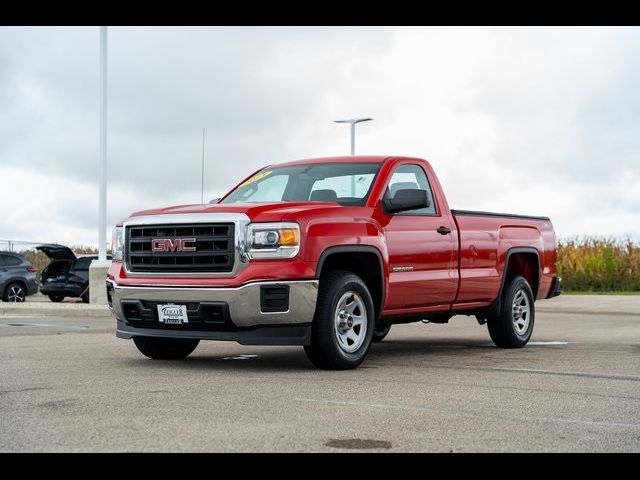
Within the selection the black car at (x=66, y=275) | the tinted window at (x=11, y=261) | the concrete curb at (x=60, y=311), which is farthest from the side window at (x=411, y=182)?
the tinted window at (x=11, y=261)

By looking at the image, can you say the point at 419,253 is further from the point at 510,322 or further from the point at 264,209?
the point at 510,322

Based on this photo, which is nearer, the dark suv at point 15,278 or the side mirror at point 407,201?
the side mirror at point 407,201

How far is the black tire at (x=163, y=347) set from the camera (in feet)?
36.1

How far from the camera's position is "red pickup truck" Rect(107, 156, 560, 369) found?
9.52 m

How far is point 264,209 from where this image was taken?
382 inches

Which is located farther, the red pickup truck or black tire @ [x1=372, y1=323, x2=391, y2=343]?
black tire @ [x1=372, y1=323, x2=391, y2=343]

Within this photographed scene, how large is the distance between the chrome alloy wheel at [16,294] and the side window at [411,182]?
18410 mm

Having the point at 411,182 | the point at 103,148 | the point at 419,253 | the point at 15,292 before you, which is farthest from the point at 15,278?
the point at 419,253

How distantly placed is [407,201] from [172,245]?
2273mm

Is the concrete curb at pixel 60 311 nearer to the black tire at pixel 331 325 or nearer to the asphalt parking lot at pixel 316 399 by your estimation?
the asphalt parking lot at pixel 316 399

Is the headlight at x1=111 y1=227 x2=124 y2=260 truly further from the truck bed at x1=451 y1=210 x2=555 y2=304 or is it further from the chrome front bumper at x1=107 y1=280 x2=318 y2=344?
the truck bed at x1=451 y1=210 x2=555 y2=304

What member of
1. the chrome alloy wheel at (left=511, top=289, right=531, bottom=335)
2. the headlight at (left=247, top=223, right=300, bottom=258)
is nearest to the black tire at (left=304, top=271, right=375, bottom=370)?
the headlight at (left=247, top=223, right=300, bottom=258)

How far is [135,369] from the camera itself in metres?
10.0

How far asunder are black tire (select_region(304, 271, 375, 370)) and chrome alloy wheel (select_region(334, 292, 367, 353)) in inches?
1.3
